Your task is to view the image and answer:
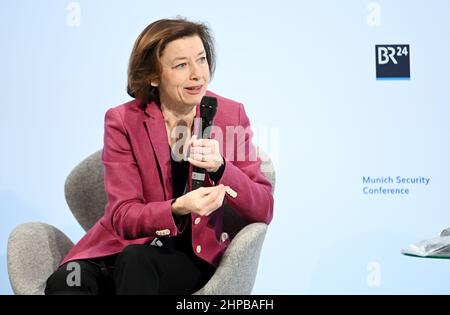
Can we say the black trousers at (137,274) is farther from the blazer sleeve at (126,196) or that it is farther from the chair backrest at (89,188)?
the chair backrest at (89,188)

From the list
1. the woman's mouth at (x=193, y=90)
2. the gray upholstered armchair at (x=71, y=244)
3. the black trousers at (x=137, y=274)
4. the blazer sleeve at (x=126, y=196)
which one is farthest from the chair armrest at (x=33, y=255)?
the woman's mouth at (x=193, y=90)

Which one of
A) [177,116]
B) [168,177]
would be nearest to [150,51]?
[177,116]

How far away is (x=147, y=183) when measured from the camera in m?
2.32

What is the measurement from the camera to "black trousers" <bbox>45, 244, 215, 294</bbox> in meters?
2.04

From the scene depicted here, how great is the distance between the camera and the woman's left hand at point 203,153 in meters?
2.12

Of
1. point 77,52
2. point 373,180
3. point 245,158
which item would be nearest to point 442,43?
point 373,180

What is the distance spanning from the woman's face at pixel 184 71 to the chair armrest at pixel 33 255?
0.69 meters

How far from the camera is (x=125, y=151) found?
233cm

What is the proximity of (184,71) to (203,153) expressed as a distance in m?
0.39

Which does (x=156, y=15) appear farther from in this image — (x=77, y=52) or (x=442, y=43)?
(x=442, y=43)

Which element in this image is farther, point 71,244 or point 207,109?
point 71,244

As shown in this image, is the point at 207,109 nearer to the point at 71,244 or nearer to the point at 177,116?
the point at 177,116

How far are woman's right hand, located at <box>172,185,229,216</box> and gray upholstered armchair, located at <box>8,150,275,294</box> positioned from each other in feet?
0.52

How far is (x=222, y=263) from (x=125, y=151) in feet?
1.70
